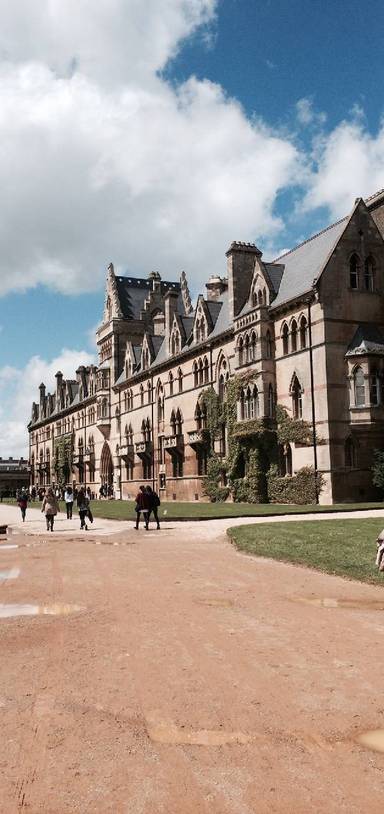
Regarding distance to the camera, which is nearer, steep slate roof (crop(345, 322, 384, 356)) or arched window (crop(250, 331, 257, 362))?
steep slate roof (crop(345, 322, 384, 356))

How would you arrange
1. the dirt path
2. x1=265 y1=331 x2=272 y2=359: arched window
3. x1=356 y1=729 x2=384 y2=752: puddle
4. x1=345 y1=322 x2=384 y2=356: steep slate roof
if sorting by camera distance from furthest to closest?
x1=265 y1=331 x2=272 y2=359: arched window → x1=345 y1=322 x2=384 y2=356: steep slate roof → x1=356 y1=729 x2=384 y2=752: puddle → the dirt path

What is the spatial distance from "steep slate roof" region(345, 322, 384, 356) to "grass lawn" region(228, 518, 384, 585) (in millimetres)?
14116

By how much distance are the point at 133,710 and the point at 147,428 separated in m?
55.5

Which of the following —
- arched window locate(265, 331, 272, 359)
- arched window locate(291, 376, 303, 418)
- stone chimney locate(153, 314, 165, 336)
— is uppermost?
stone chimney locate(153, 314, 165, 336)

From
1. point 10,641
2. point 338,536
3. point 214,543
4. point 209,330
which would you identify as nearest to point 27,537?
point 214,543

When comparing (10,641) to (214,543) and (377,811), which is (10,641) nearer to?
(377,811)

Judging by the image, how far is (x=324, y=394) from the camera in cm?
3347

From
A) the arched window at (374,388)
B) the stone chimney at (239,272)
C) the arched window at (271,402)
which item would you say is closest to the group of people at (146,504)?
the arched window at (374,388)

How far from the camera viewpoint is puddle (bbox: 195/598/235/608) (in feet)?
32.1

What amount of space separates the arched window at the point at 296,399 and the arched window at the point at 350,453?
10.5ft

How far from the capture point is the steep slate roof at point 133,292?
7662 cm

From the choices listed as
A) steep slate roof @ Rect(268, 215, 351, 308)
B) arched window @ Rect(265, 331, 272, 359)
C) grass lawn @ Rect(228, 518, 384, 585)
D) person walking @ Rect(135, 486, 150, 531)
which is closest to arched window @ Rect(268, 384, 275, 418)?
arched window @ Rect(265, 331, 272, 359)

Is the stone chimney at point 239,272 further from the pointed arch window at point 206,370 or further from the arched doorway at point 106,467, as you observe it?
the arched doorway at point 106,467

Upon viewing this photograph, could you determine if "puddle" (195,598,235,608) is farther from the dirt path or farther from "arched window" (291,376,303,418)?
"arched window" (291,376,303,418)
